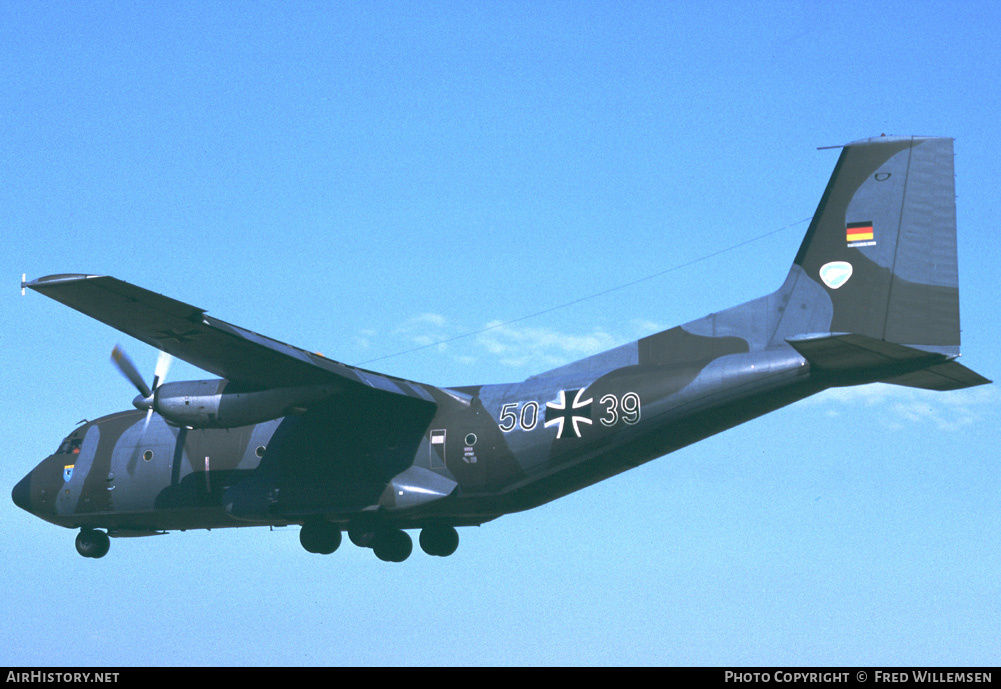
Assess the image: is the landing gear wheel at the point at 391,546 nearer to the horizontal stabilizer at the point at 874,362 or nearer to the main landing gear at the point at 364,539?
the main landing gear at the point at 364,539

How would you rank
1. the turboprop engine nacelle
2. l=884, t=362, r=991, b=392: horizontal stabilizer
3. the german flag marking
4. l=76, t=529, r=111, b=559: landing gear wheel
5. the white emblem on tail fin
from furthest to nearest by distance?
l=76, t=529, r=111, b=559: landing gear wheel → the turboprop engine nacelle → the white emblem on tail fin → the german flag marking → l=884, t=362, r=991, b=392: horizontal stabilizer

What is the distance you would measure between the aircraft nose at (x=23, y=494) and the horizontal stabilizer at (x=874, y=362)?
17.3 metres

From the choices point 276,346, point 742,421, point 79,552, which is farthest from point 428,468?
point 79,552

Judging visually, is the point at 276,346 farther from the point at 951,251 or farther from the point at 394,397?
the point at 951,251

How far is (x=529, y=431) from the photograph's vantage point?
21594 mm

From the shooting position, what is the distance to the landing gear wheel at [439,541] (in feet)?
80.4

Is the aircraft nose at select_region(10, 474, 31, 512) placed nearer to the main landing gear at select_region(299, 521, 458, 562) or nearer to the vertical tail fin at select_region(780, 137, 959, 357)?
the main landing gear at select_region(299, 521, 458, 562)

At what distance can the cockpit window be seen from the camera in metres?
26.4

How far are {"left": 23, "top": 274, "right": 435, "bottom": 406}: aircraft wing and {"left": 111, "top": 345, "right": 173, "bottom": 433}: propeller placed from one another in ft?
4.61

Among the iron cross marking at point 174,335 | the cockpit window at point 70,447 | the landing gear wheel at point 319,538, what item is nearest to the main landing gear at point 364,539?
the landing gear wheel at point 319,538

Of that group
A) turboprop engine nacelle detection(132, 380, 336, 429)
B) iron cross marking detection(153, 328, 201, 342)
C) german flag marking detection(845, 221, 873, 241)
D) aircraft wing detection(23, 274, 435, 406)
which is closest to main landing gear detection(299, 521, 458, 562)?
turboprop engine nacelle detection(132, 380, 336, 429)

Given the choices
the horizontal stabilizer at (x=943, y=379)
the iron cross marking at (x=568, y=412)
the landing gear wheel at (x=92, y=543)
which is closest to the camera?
the horizontal stabilizer at (x=943, y=379)
